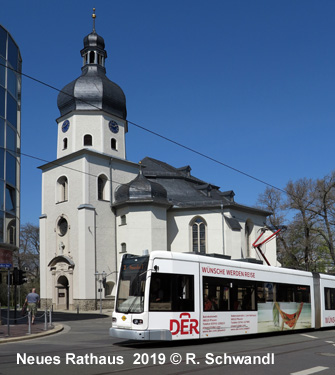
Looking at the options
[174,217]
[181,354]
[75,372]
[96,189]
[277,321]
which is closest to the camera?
[75,372]

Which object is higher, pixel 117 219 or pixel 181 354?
pixel 117 219

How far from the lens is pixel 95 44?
157 ft

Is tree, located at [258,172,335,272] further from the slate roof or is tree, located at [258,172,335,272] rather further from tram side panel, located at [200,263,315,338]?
tram side panel, located at [200,263,315,338]

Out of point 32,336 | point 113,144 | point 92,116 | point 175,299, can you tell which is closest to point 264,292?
point 175,299

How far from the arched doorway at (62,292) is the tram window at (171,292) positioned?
2959 cm

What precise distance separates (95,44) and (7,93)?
26440mm

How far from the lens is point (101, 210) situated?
43156 millimetres

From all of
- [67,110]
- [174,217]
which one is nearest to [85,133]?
[67,110]

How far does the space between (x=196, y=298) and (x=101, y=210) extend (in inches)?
1139

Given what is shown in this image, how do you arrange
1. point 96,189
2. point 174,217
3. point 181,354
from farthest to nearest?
1. point 174,217
2. point 96,189
3. point 181,354

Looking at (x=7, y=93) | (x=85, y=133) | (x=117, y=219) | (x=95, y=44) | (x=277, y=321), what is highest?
(x=95, y=44)

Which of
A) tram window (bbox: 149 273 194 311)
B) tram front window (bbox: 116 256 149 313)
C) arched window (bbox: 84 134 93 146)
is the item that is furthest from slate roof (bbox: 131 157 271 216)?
tram front window (bbox: 116 256 149 313)

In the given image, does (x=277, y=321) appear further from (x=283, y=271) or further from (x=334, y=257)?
(x=334, y=257)

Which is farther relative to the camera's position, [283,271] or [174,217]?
[174,217]
